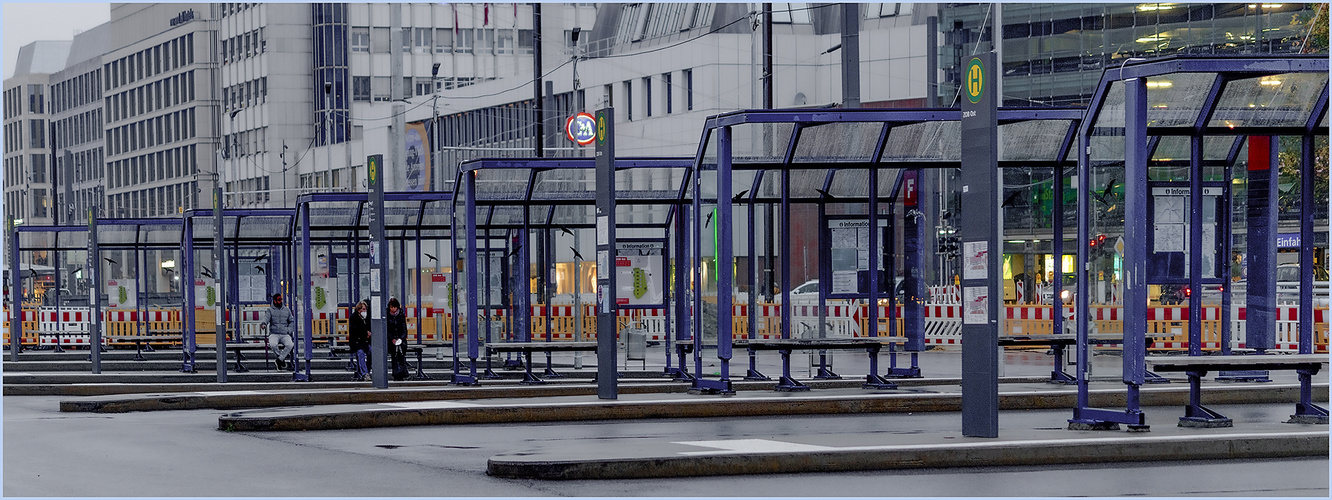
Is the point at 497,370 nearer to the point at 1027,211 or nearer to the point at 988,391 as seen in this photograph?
the point at 988,391

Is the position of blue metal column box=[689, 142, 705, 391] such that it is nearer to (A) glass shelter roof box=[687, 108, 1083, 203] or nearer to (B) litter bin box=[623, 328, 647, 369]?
(A) glass shelter roof box=[687, 108, 1083, 203]

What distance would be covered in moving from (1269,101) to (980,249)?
4.44m

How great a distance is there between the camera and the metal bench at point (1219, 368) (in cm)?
1384

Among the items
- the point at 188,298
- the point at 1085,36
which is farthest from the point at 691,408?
the point at 1085,36

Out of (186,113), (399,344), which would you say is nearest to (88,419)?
(399,344)

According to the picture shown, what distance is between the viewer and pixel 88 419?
18.2 meters

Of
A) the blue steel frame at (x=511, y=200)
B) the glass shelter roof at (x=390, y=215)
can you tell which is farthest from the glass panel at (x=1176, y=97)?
the glass shelter roof at (x=390, y=215)

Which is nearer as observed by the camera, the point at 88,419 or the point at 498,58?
the point at 88,419

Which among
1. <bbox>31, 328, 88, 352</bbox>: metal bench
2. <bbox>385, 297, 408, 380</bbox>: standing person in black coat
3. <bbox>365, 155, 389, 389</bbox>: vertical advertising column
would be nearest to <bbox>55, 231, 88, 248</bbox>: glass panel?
<bbox>31, 328, 88, 352</bbox>: metal bench

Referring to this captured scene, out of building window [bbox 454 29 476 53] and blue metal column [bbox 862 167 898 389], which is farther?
building window [bbox 454 29 476 53]

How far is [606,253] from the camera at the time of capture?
715 inches

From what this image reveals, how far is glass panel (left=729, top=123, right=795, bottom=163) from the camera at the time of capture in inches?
758

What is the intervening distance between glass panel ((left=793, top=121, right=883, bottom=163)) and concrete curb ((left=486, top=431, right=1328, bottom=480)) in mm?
6991

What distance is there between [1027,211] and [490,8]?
52.3m
